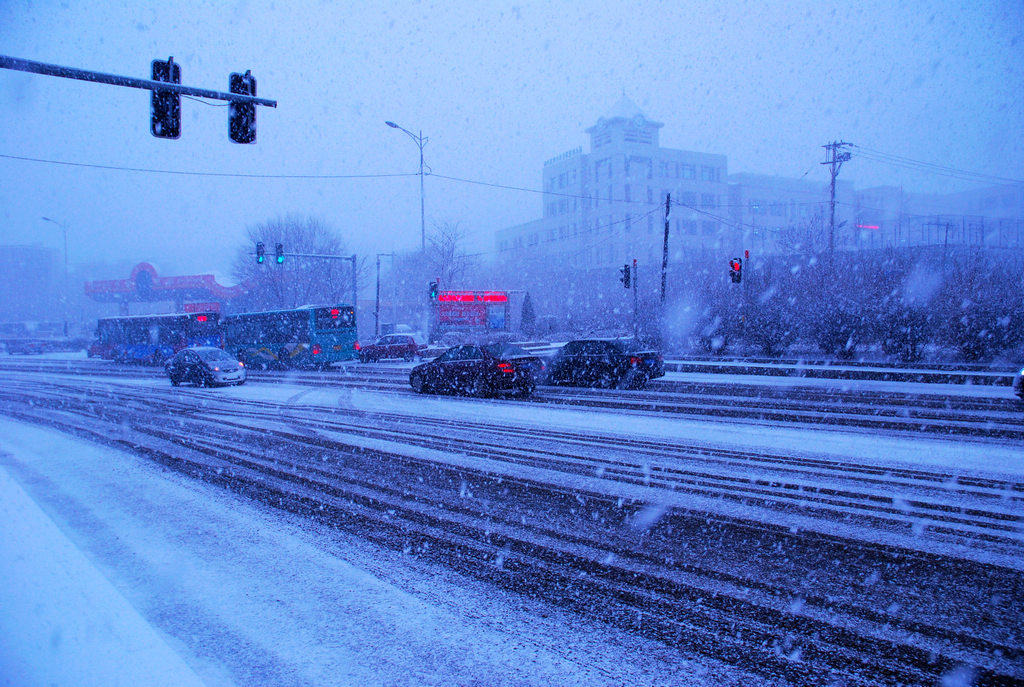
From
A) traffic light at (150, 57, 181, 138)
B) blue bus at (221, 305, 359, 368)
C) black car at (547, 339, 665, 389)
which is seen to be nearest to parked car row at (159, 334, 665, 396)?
black car at (547, 339, 665, 389)

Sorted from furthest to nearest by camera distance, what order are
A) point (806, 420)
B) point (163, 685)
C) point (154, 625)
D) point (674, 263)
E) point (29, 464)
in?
point (674, 263)
point (806, 420)
point (29, 464)
point (154, 625)
point (163, 685)

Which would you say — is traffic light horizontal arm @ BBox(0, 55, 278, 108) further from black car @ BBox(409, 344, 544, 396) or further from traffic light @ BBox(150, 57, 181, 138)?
black car @ BBox(409, 344, 544, 396)

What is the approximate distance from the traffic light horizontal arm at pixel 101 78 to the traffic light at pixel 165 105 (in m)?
0.15

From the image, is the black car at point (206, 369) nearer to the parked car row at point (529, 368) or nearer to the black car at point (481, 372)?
the parked car row at point (529, 368)

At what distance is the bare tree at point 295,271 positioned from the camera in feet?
209

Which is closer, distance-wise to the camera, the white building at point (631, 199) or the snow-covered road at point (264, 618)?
the snow-covered road at point (264, 618)

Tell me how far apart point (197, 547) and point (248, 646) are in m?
2.25

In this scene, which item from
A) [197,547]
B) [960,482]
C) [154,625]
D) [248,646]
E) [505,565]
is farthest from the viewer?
[960,482]

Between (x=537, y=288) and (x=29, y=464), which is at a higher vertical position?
(x=537, y=288)

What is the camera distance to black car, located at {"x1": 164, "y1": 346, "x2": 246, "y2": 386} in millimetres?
23016

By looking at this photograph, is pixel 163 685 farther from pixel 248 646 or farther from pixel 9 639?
pixel 9 639

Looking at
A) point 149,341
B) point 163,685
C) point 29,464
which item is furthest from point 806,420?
point 149,341

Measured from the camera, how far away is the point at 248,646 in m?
4.05

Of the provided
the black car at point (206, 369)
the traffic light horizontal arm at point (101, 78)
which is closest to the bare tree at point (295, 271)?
the black car at point (206, 369)
